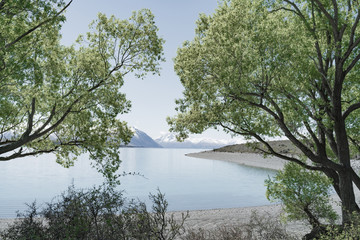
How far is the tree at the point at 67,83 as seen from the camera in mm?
12305

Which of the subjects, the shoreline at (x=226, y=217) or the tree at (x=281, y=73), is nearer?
the tree at (x=281, y=73)

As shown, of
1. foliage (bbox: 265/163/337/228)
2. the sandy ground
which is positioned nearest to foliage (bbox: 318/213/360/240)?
foliage (bbox: 265/163/337/228)

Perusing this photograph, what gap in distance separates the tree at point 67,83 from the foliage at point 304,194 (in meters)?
8.59

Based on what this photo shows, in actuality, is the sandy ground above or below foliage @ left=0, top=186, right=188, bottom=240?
below

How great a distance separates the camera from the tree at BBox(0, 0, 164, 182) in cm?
1230

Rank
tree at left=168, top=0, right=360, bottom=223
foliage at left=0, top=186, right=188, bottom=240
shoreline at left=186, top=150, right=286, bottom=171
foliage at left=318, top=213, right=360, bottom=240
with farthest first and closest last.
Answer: shoreline at left=186, top=150, right=286, bottom=171, tree at left=168, top=0, right=360, bottom=223, foliage at left=318, top=213, right=360, bottom=240, foliage at left=0, top=186, right=188, bottom=240

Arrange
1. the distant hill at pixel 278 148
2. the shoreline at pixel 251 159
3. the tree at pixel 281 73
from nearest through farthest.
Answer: the tree at pixel 281 73 → the shoreline at pixel 251 159 → the distant hill at pixel 278 148

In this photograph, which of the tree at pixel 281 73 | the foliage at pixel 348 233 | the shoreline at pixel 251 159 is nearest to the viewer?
the foliage at pixel 348 233

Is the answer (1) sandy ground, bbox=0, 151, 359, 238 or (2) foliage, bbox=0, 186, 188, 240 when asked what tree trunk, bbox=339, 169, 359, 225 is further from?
(2) foliage, bbox=0, 186, 188, 240

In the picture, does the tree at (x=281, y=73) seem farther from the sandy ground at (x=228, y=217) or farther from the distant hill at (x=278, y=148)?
the distant hill at (x=278, y=148)

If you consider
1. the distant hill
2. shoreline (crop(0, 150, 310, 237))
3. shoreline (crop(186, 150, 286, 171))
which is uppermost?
the distant hill

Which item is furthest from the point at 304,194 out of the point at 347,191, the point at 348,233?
the point at 348,233

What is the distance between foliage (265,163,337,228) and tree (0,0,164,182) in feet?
28.2

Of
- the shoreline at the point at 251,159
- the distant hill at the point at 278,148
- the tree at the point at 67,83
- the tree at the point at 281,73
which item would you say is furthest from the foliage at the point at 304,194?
the distant hill at the point at 278,148
